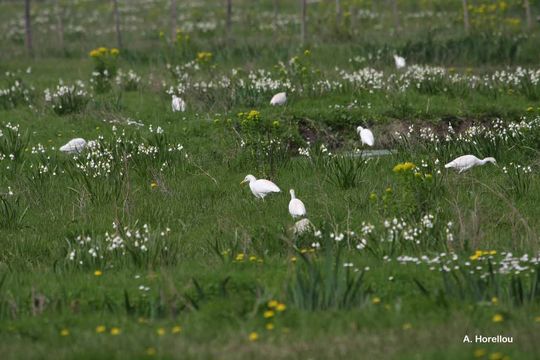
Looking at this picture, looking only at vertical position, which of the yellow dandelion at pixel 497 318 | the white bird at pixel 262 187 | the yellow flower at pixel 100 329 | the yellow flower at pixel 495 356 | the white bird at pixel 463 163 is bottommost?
the white bird at pixel 262 187

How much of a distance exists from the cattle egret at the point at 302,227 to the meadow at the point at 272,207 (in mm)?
22

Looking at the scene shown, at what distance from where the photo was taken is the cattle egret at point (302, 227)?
7836mm

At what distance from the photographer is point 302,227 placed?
311 inches

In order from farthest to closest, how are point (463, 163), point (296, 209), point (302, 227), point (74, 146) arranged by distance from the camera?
point (74, 146) < point (463, 163) < point (296, 209) < point (302, 227)

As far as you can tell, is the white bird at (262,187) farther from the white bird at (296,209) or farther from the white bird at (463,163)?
the white bird at (463,163)

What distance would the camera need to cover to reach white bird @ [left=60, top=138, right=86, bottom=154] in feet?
36.8

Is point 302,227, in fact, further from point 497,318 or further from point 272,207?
point 497,318

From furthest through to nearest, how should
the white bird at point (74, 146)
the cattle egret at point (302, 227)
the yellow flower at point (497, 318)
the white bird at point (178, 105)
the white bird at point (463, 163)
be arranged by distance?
the white bird at point (178, 105), the white bird at point (74, 146), the white bird at point (463, 163), the cattle egret at point (302, 227), the yellow flower at point (497, 318)

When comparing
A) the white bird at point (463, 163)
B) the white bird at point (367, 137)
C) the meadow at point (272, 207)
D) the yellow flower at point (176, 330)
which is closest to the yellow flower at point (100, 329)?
the meadow at point (272, 207)

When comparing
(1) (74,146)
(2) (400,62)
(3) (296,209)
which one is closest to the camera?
(3) (296,209)

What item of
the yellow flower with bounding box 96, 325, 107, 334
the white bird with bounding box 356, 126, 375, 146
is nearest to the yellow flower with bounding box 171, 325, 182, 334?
the yellow flower with bounding box 96, 325, 107, 334

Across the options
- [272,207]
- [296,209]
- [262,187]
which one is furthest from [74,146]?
[296,209]

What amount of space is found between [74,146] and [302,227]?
4.34m

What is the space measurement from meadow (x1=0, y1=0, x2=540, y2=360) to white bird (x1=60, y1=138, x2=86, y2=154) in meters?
0.17
